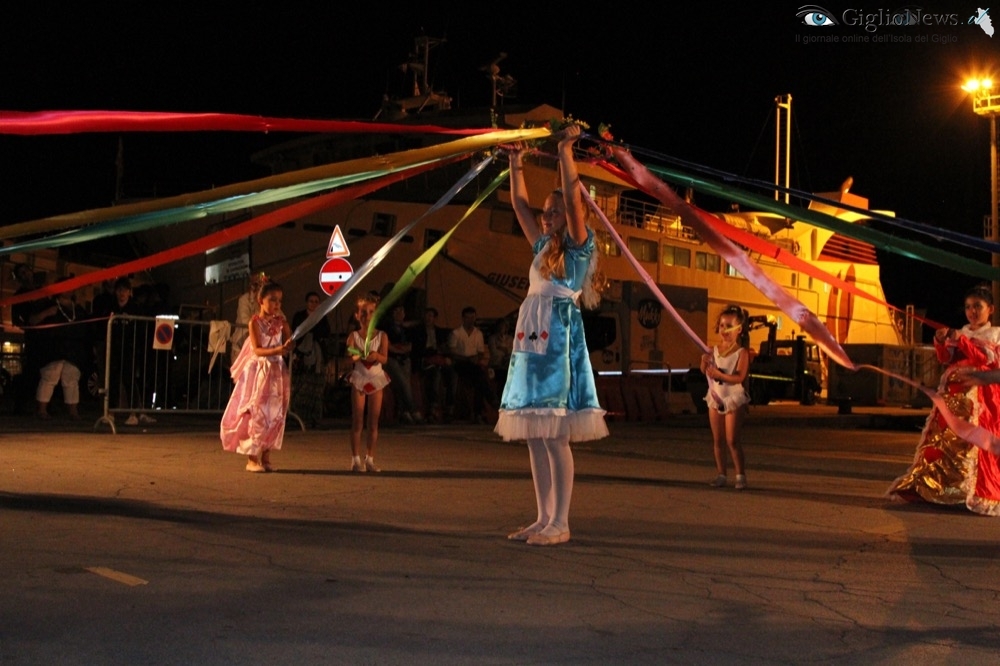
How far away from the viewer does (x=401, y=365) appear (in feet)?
55.8

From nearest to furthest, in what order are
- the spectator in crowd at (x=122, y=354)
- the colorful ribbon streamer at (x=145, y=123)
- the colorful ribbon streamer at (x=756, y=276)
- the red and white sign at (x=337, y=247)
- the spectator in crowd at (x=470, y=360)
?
1. the colorful ribbon streamer at (x=145, y=123)
2. the colorful ribbon streamer at (x=756, y=276)
3. the spectator in crowd at (x=122, y=354)
4. the red and white sign at (x=337, y=247)
5. the spectator in crowd at (x=470, y=360)

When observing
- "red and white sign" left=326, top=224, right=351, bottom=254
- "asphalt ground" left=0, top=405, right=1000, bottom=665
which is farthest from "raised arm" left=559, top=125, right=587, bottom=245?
"red and white sign" left=326, top=224, right=351, bottom=254

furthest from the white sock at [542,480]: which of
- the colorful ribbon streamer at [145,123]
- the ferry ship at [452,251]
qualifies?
the ferry ship at [452,251]

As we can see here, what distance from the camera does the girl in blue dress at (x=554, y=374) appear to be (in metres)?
6.26

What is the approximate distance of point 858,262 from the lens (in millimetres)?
44062

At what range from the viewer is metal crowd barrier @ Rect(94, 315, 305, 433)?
14.1 metres

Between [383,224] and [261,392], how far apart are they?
16032mm

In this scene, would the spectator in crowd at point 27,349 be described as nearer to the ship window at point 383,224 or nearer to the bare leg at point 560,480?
the ship window at point 383,224

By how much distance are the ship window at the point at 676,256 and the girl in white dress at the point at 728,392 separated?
82.9 feet

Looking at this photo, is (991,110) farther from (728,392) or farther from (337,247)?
(728,392)

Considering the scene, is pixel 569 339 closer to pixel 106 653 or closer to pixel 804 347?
pixel 106 653

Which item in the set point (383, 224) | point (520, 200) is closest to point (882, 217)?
point (520, 200)

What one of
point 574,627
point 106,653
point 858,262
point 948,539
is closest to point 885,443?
point 948,539

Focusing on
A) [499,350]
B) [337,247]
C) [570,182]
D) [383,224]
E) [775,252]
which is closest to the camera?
[570,182]
